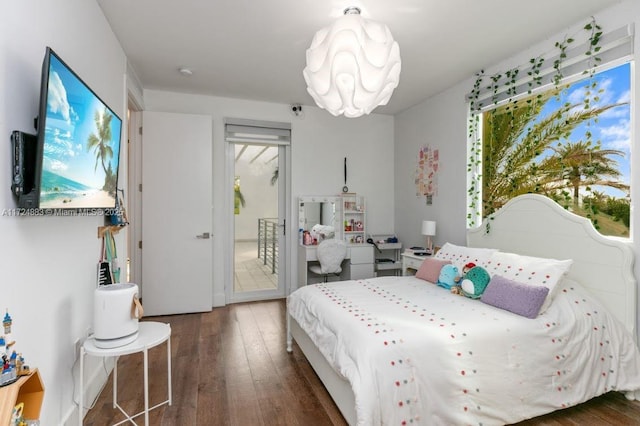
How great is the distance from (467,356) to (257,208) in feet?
11.1

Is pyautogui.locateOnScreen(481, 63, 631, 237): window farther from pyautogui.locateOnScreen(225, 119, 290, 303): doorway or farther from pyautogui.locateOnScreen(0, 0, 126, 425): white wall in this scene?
pyautogui.locateOnScreen(0, 0, 126, 425): white wall

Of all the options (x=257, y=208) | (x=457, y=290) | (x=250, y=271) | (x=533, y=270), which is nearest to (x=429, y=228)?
(x=457, y=290)

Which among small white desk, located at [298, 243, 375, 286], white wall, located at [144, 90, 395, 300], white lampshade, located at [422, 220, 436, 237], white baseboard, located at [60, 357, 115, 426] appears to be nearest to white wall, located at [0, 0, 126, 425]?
white baseboard, located at [60, 357, 115, 426]

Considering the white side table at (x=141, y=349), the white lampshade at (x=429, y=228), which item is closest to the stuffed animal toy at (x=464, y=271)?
the white lampshade at (x=429, y=228)

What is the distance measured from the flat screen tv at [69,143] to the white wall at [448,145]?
3352mm

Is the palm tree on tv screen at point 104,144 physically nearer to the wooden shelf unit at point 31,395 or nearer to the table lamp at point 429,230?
the wooden shelf unit at point 31,395

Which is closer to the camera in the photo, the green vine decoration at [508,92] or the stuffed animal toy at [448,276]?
the green vine decoration at [508,92]

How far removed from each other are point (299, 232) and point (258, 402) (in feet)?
8.62

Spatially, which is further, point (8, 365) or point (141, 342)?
point (141, 342)

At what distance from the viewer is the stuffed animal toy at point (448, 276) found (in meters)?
2.76

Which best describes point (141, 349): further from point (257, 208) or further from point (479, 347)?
point (257, 208)

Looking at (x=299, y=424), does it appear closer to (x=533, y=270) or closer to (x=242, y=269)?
(x=533, y=270)

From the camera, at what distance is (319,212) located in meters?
4.74

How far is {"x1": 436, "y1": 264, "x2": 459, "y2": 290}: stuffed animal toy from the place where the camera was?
2.76m
